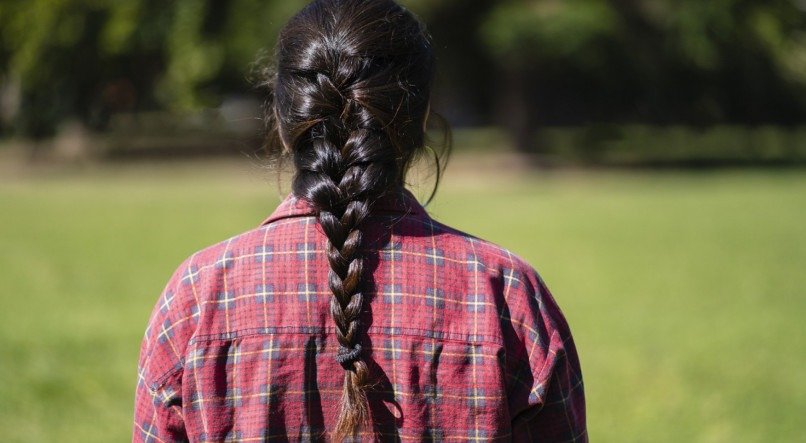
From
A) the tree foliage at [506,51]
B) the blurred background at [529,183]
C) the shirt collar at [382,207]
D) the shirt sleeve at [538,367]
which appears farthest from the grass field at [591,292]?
the tree foliage at [506,51]

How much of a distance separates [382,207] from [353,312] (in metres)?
0.21

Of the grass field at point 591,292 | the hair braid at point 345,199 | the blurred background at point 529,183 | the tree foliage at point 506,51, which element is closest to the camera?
the hair braid at point 345,199

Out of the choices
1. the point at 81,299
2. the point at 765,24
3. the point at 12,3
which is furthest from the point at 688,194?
the point at 12,3

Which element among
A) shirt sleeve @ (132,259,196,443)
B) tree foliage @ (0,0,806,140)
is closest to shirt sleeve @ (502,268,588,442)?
shirt sleeve @ (132,259,196,443)

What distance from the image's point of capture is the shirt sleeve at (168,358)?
1.49 m

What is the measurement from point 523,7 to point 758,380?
1782 centimetres

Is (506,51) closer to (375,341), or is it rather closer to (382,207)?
(382,207)

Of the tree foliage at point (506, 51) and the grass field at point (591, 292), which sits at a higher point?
the tree foliage at point (506, 51)

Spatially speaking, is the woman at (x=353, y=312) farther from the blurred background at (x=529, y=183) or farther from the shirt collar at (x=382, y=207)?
the blurred background at (x=529, y=183)

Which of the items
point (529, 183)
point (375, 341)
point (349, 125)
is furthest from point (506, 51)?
point (375, 341)

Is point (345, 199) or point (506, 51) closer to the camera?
point (345, 199)

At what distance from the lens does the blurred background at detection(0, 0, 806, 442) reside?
18.0 ft

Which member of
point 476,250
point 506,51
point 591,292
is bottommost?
point 591,292

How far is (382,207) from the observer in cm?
150
